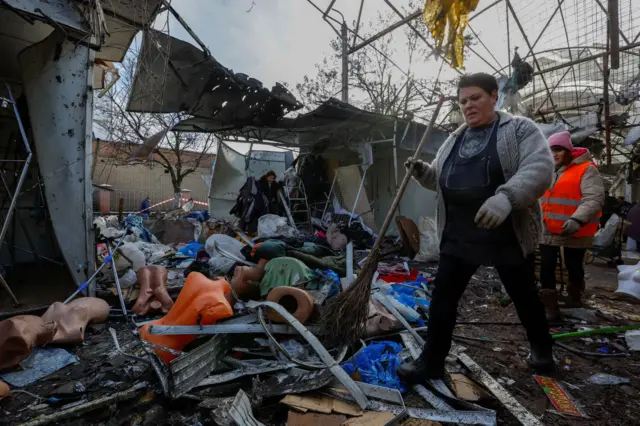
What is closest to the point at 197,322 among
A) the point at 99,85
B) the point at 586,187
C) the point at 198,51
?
the point at 586,187

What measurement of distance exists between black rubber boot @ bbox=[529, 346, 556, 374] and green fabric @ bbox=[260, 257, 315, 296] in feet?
6.85

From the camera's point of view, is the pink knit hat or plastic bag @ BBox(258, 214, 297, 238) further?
plastic bag @ BBox(258, 214, 297, 238)

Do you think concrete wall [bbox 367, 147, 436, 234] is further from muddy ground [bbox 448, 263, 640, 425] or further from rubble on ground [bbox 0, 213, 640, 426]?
rubble on ground [bbox 0, 213, 640, 426]

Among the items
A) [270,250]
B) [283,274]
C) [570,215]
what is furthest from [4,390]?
[570,215]

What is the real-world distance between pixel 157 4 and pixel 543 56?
27.4 ft

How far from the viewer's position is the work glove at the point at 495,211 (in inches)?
67.3

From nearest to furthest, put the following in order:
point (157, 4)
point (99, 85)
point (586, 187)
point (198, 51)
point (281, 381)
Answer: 1. point (281, 381)
2. point (586, 187)
3. point (157, 4)
4. point (198, 51)
5. point (99, 85)

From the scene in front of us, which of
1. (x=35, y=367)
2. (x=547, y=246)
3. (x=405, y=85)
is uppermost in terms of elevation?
(x=405, y=85)

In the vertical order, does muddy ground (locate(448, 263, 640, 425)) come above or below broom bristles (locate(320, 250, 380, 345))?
below

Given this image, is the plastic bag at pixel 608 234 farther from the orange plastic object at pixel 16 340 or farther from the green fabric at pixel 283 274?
the orange plastic object at pixel 16 340

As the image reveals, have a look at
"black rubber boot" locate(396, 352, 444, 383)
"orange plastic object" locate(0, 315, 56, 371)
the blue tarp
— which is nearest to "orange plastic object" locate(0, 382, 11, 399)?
the blue tarp

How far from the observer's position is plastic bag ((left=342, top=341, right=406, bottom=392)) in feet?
6.96

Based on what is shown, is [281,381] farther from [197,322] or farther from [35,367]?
[35,367]

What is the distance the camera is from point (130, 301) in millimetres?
3771
